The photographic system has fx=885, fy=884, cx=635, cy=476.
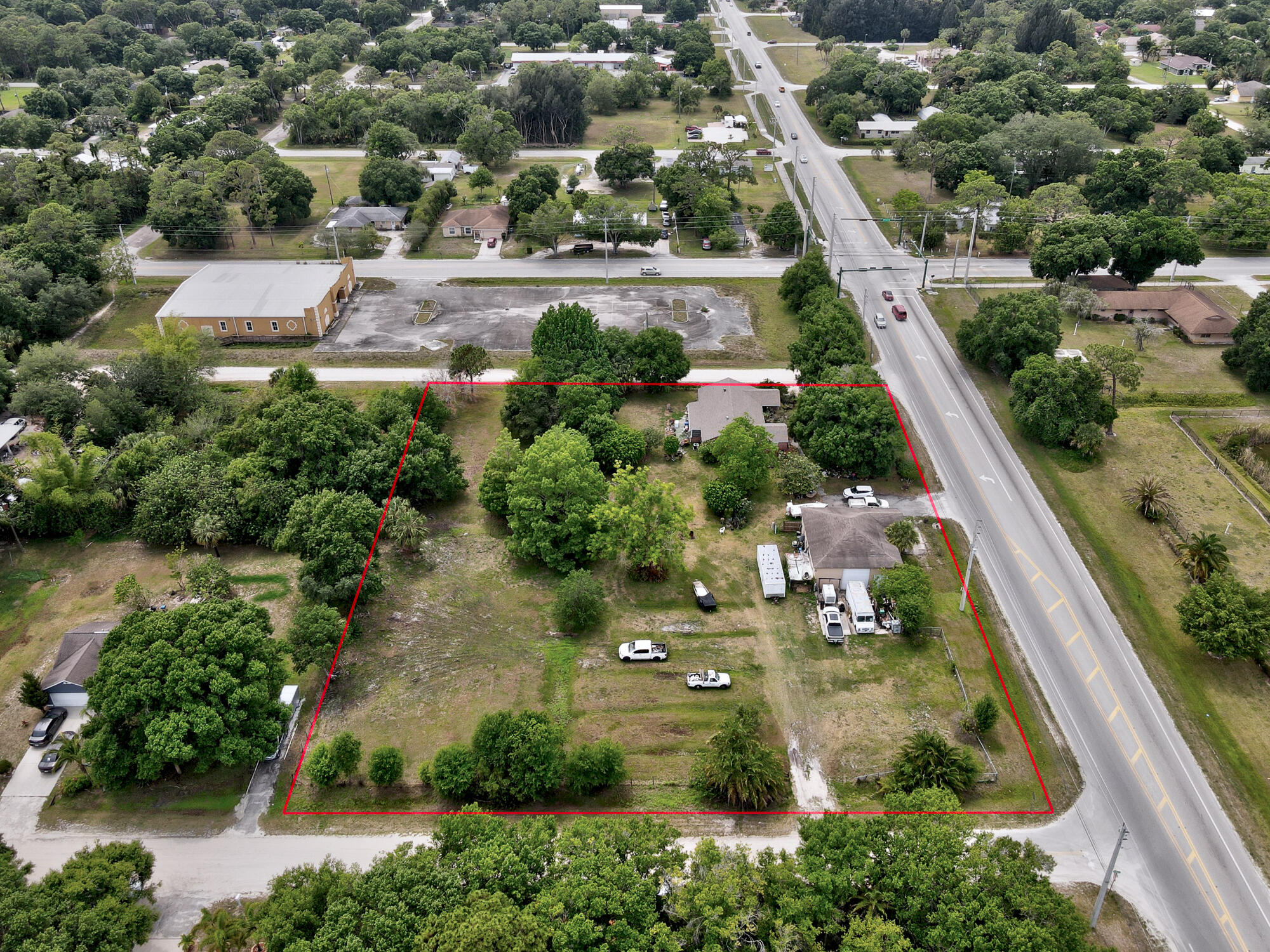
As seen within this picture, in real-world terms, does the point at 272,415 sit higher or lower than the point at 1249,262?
higher

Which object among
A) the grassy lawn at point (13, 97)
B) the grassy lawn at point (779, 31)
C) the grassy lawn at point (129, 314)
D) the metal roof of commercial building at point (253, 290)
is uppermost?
the grassy lawn at point (13, 97)

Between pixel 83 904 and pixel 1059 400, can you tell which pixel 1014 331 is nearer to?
pixel 1059 400

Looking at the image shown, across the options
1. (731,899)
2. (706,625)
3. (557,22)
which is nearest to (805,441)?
(706,625)

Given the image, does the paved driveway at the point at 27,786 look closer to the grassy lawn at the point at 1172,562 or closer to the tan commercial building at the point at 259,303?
the tan commercial building at the point at 259,303

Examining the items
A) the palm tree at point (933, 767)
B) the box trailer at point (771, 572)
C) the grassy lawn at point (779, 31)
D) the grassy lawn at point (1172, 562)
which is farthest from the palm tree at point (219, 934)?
the grassy lawn at point (779, 31)

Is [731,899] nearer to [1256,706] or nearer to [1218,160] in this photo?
[1256,706]

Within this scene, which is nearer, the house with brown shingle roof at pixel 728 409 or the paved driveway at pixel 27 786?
the paved driveway at pixel 27 786

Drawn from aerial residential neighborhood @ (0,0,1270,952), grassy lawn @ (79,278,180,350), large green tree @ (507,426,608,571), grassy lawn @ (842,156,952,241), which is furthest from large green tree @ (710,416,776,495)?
grassy lawn @ (79,278,180,350)
